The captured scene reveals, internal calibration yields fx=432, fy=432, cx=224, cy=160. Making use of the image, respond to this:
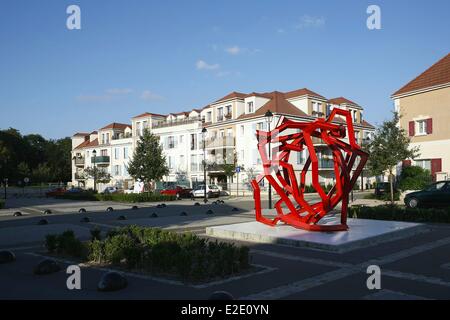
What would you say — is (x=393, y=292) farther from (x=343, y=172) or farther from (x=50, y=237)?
(x=50, y=237)

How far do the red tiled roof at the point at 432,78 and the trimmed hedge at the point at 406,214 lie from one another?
54.6ft

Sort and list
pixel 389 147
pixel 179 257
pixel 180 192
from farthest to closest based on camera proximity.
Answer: pixel 180 192 → pixel 389 147 → pixel 179 257

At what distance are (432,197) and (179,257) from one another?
691 inches

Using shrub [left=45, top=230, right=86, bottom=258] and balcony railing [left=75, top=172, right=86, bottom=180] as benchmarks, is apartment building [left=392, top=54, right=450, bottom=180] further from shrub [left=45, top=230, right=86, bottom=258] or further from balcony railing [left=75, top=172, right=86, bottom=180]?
balcony railing [left=75, top=172, right=86, bottom=180]

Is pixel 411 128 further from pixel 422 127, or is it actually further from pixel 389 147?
pixel 389 147

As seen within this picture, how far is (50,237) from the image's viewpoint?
36.2ft

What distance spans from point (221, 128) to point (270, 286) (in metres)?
44.9

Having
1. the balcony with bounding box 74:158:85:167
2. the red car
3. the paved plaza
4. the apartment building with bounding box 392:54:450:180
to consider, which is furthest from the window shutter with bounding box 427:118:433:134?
the balcony with bounding box 74:158:85:167

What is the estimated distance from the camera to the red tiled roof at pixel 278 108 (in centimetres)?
4697

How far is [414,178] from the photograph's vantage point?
28.7 m

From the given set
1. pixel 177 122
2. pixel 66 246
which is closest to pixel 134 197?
pixel 177 122

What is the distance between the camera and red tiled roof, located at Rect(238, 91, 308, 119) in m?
47.0

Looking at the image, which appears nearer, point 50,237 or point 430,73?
point 50,237
